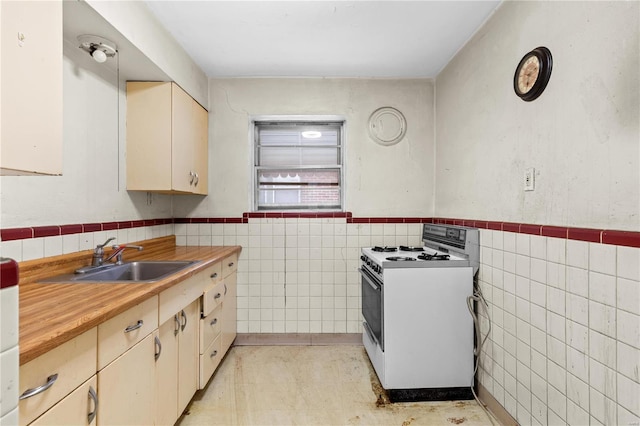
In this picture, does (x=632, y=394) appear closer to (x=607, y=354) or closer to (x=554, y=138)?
(x=607, y=354)

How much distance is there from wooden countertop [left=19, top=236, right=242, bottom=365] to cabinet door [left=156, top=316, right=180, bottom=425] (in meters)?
0.27

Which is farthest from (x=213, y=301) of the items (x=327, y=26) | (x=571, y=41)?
(x=571, y=41)

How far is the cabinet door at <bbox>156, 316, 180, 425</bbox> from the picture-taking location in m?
1.53

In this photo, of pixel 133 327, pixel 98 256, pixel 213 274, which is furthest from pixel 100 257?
pixel 133 327

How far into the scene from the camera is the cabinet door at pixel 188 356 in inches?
70.0

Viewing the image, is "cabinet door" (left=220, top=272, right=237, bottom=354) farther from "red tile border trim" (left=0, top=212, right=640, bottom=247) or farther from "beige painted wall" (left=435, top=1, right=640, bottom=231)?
"beige painted wall" (left=435, top=1, right=640, bottom=231)

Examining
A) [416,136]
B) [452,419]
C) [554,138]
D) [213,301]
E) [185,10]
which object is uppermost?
[185,10]

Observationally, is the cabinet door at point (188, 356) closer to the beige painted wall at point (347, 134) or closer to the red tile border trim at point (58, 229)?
the red tile border trim at point (58, 229)

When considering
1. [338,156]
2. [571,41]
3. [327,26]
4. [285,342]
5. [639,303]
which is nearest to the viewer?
[639,303]

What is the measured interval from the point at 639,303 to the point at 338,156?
2.42 metres

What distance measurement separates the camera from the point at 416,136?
2.99m

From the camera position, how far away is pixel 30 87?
1054 millimetres

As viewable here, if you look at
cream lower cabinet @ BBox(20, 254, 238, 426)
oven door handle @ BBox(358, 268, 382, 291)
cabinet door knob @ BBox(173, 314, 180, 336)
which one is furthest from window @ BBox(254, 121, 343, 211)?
cabinet door knob @ BBox(173, 314, 180, 336)

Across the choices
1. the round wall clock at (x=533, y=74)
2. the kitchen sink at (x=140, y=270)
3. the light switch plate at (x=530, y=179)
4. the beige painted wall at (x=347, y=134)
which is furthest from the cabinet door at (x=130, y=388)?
the round wall clock at (x=533, y=74)
